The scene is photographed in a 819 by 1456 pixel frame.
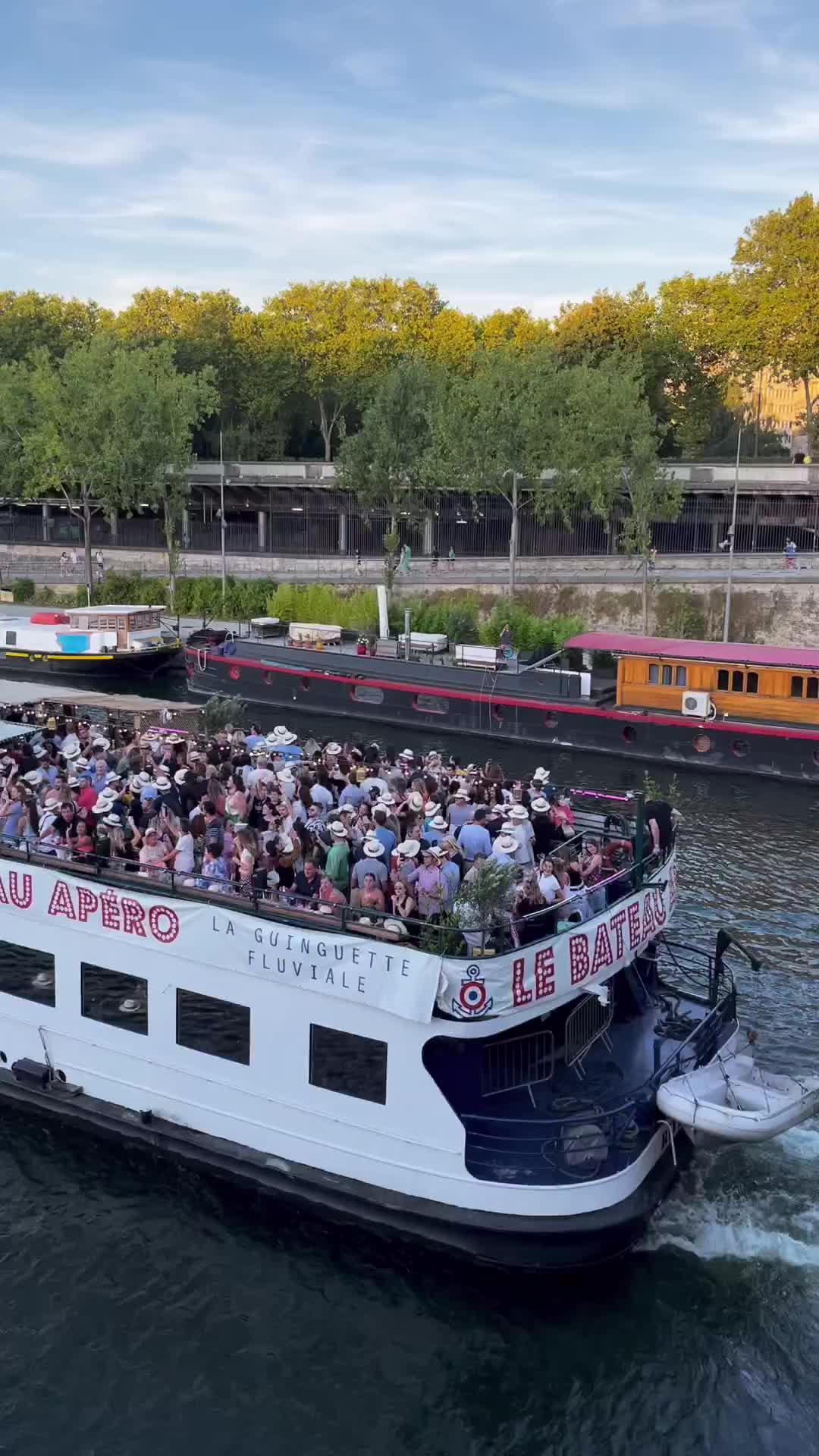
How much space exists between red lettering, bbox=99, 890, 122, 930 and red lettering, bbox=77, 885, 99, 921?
0.39 ft

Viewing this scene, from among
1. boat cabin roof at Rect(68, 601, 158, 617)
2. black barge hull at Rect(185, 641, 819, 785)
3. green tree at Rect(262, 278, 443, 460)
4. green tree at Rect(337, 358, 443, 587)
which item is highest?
green tree at Rect(262, 278, 443, 460)

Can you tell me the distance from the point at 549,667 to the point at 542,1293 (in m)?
30.3

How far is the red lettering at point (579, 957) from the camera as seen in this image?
43.1 feet

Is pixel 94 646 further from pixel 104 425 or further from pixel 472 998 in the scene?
pixel 472 998

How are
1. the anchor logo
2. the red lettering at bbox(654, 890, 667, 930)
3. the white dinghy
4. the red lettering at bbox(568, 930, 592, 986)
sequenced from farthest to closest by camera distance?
the red lettering at bbox(654, 890, 667, 930) < the red lettering at bbox(568, 930, 592, 986) < the white dinghy < the anchor logo

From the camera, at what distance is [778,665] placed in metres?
36.3

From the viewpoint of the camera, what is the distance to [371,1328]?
12844 millimetres

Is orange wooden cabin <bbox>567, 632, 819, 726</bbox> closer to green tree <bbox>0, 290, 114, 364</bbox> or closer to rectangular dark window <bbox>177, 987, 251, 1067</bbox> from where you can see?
rectangular dark window <bbox>177, 987, 251, 1067</bbox>

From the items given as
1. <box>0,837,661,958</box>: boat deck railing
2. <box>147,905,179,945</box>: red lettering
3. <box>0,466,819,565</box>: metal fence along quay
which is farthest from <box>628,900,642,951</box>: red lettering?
<box>0,466,819,565</box>: metal fence along quay

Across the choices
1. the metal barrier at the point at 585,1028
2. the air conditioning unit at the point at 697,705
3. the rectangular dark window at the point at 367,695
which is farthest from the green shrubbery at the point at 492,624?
the metal barrier at the point at 585,1028

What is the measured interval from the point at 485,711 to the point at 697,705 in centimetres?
734

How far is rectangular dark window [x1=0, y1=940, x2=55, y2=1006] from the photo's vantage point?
15.5 metres

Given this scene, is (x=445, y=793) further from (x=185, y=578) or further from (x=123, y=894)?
(x=185, y=578)

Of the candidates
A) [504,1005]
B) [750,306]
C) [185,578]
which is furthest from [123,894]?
[750,306]
